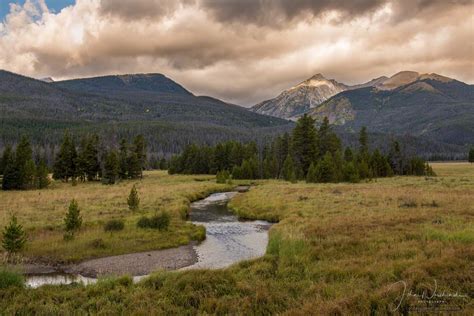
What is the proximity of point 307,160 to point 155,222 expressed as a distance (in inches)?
2198

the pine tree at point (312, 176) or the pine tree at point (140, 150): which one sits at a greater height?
the pine tree at point (140, 150)

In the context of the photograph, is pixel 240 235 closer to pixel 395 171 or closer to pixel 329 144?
pixel 329 144

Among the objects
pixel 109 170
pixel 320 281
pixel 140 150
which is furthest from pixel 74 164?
pixel 320 281

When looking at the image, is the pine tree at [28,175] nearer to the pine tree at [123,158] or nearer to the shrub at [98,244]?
the pine tree at [123,158]

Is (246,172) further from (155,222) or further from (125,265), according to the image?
(125,265)

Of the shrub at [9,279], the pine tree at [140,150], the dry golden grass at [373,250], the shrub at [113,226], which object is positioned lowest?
the shrub at [113,226]

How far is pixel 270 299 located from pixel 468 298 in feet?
17.8

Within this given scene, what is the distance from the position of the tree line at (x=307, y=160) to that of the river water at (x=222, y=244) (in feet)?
112

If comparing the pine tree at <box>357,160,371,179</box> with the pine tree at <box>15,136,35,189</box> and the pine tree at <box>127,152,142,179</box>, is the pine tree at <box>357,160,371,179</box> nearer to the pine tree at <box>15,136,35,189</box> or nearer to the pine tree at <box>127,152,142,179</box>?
the pine tree at <box>127,152,142,179</box>

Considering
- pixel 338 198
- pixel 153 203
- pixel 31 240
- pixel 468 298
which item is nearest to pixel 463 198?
pixel 338 198

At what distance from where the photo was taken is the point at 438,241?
16.2m

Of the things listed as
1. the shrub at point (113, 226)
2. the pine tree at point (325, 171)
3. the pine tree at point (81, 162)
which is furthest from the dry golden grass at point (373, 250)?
the pine tree at point (81, 162)

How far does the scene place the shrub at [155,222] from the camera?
27130 millimetres

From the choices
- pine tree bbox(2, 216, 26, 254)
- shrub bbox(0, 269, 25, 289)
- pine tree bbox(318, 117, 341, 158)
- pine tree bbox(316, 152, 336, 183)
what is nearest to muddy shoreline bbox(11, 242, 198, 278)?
pine tree bbox(2, 216, 26, 254)
